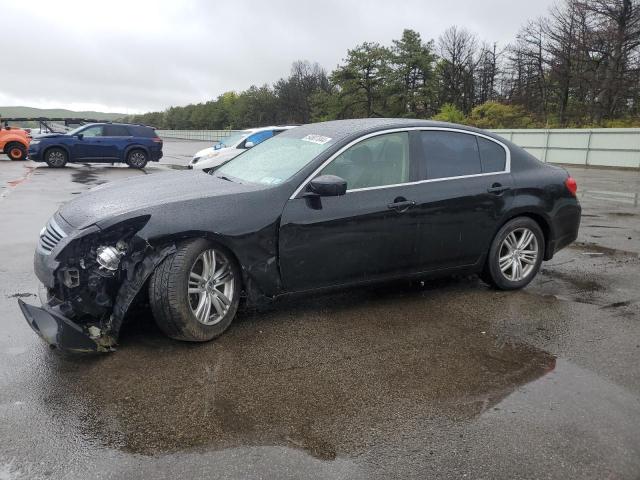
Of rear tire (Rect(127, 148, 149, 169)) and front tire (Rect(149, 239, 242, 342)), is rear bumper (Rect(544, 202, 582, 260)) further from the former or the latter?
rear tire (Rect(127, 148, 149, 169))

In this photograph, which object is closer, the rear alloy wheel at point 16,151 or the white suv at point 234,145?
the white suv at point 234,145

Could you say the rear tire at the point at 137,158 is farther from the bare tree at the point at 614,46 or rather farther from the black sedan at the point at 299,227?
the bare tree at the point at 614,46

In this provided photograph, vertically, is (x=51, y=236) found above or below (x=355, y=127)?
below

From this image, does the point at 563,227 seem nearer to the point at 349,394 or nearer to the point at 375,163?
the point at 375,163

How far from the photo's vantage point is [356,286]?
174 inches

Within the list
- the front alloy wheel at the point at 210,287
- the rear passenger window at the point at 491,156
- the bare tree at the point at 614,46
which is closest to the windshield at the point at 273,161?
the front alloy wheel at the point at 210,287

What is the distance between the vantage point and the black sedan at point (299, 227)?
139 inches

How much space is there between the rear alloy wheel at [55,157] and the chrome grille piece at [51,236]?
17797 millimetres

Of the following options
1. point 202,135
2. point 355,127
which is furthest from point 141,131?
point 202,135

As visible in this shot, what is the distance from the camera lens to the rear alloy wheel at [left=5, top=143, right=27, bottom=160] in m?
23.8

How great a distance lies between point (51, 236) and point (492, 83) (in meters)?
63.6

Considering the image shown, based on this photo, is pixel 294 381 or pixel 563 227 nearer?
pixel 294 381

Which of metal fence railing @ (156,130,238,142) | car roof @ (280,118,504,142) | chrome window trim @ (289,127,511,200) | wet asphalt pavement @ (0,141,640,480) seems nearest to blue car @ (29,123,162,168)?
wet asphalt pavement @ (0,141,640,480)

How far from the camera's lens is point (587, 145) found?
2703 centimetres
